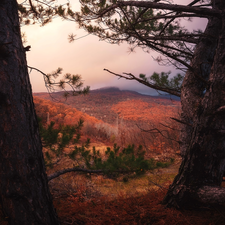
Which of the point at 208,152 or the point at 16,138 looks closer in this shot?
the point at 16,138

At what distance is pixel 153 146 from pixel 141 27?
573 centimetres

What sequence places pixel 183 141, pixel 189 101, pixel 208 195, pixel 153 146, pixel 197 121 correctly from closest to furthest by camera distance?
pixel 208 195
pixel 197 121
pixel 189 101
pixel 183 141
pixel 153 146

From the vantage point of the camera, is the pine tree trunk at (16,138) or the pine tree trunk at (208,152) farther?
the pine tree trunk at (208,152)

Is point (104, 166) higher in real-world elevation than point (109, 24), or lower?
lower

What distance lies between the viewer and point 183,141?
280 cm

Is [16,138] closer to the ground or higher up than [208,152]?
higher up

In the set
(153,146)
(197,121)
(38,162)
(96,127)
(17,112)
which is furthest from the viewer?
(96,127)

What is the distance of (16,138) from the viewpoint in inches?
62.3

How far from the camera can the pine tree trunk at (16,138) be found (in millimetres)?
1574

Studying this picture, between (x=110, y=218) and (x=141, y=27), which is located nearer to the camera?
(x=110, y=218)

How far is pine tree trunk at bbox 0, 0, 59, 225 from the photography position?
157cm

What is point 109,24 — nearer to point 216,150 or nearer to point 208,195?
point 216,150

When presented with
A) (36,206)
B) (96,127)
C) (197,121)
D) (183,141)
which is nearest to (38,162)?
(36,206)

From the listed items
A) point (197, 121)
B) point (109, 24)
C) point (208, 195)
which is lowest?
point (208, 195)
